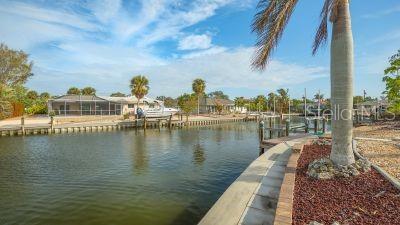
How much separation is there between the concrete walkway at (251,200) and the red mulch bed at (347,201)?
0.88 m

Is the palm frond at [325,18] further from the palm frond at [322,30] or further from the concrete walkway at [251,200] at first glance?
the concrete walkway at [251,200]

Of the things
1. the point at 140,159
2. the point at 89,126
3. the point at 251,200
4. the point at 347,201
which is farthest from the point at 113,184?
the point at 89,126

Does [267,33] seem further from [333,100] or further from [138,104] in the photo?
[138,104]

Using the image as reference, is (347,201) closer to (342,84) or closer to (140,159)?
(342,84)

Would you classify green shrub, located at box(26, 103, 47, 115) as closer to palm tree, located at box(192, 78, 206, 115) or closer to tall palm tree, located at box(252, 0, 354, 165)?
palm tree, located at box(192, 78, 206, 115)

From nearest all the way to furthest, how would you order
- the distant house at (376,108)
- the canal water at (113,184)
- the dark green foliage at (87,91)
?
the canal water at (113,184) < the distant house at (376,108) < the dark green foliage at (87,91)

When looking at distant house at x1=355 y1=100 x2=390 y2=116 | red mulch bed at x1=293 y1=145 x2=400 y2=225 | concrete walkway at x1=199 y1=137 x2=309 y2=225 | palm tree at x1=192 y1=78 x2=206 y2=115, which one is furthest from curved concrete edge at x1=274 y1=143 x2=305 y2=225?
palm tree at x1=192 y1=78 x2=206 y2=115

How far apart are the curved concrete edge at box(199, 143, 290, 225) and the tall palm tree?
2.72 metres

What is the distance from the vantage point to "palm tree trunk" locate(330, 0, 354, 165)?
8.22m

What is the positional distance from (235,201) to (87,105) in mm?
54539

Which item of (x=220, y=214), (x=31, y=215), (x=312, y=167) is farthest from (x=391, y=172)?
(x=31, y=215)

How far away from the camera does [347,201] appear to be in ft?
21.5

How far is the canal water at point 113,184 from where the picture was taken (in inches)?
412

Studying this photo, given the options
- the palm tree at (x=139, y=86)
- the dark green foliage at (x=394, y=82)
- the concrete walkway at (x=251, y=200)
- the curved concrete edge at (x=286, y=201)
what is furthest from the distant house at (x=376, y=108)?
the curved concrete edge at (x=286, y=201)
